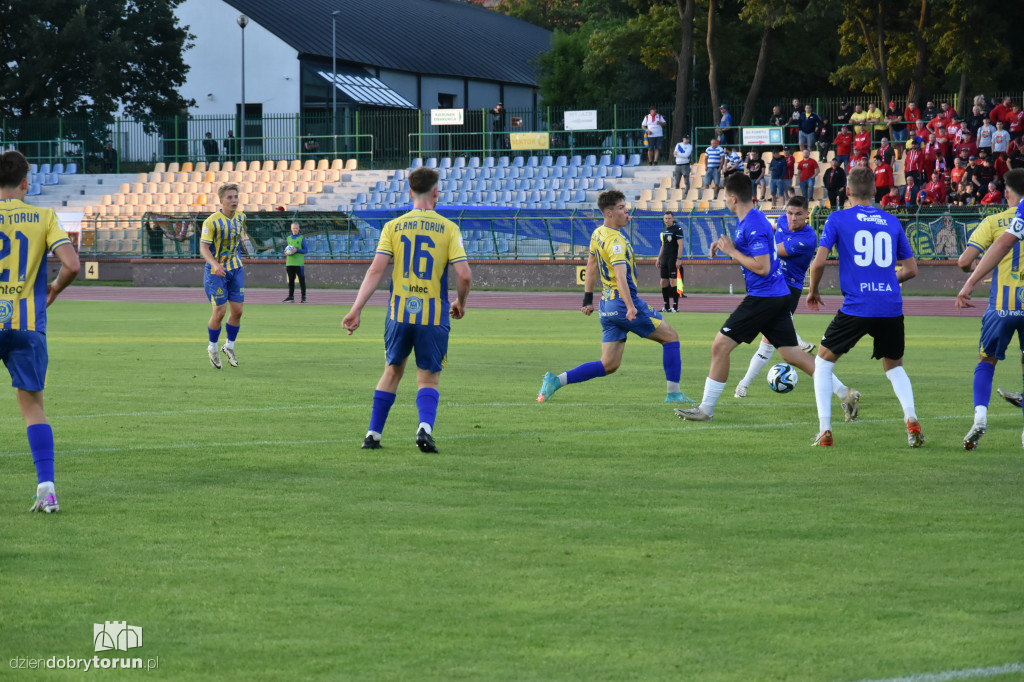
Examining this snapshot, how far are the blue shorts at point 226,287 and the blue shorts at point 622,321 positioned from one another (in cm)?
590

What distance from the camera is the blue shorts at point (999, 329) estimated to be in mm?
9656

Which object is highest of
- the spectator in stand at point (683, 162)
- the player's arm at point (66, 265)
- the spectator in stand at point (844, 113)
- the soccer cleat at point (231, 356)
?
the spectator in stand at point (844, 113)

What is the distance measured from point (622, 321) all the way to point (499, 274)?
26.9 m

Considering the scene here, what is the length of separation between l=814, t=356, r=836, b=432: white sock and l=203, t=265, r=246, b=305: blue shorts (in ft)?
27.9

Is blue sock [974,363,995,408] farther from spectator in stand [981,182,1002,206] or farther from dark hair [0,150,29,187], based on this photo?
Result: spectator in stand [981,182,1002,206]

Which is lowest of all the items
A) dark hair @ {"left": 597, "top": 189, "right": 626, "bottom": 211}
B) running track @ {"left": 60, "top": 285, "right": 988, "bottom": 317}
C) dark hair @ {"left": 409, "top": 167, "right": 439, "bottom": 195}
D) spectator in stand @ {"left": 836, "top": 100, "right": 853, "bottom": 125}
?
running track @ {"left": 60, "top": 285, "right": 988, "bottom": 317}

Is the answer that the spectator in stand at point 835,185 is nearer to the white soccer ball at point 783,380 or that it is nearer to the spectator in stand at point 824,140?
the spectator in stand at point 824,140

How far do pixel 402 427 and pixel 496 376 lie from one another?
4211 mm

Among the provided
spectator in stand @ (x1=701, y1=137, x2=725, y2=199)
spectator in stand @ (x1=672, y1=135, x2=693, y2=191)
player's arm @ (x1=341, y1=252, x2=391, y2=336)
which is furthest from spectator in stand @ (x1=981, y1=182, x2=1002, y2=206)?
player's arm @ (x1=341, y1=252, x2=391, y2=336)

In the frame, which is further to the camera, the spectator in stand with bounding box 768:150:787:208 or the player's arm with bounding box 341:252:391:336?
the spectator in stand with bounding box 768:150:787:208

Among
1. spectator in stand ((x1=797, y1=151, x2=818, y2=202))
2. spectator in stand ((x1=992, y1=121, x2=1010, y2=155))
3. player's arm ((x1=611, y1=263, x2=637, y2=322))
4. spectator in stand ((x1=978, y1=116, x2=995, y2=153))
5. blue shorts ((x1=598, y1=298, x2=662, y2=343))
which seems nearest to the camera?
player's arm ((x1=611, y1=263, x2=637, y2=322))

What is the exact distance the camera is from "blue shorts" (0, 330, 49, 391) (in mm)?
7359

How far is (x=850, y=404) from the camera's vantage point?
11.3 meters

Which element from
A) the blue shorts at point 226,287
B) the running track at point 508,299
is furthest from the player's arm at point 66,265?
the running track at point 508,299
